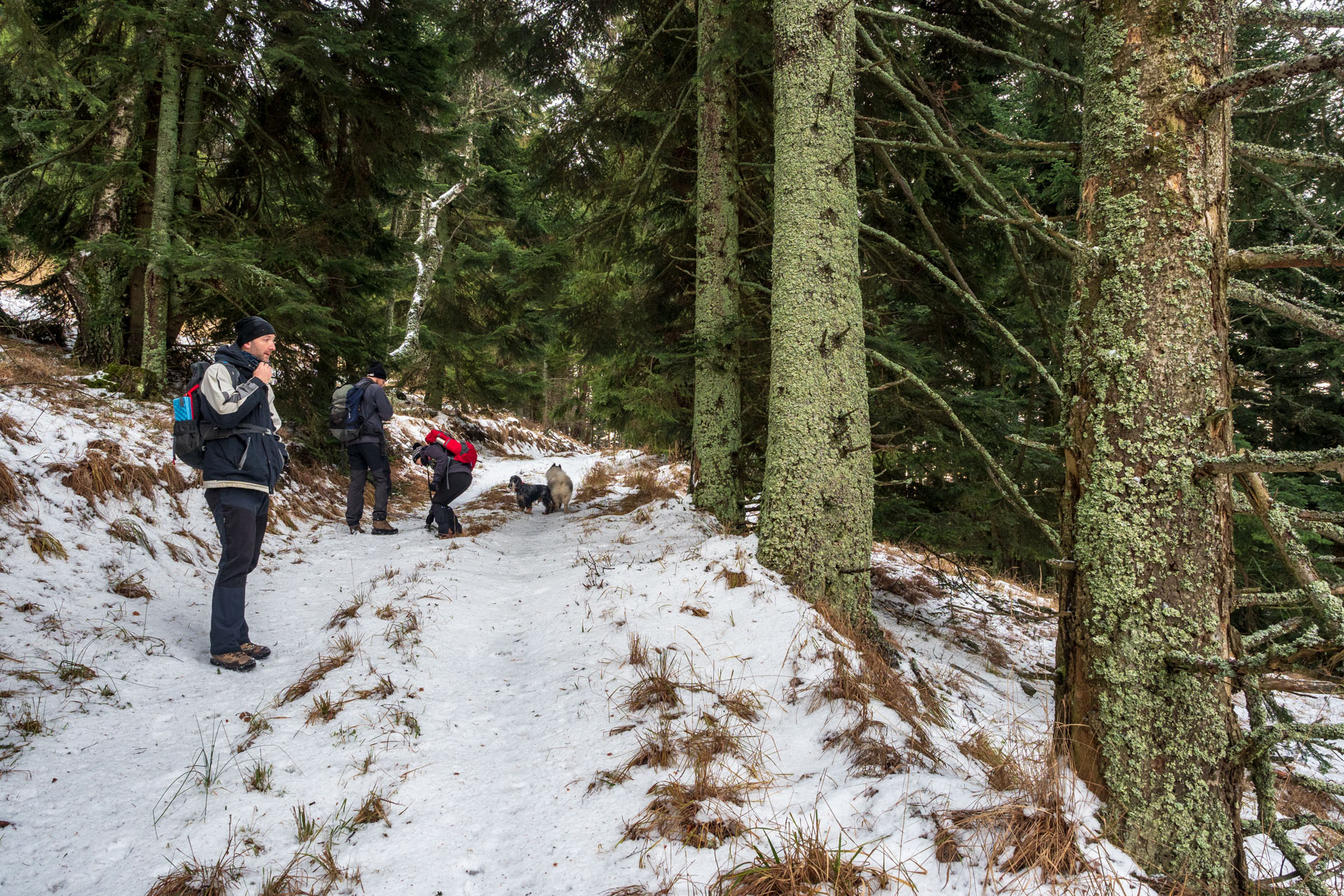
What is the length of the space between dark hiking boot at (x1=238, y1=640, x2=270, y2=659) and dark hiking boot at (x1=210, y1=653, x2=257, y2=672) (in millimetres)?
73

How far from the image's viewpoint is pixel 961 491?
26.2 feet

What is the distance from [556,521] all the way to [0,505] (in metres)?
6.16

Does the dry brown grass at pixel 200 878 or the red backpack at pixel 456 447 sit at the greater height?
the red backpack at pixel 456 447

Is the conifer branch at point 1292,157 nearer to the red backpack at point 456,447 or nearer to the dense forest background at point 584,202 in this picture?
the dense forest background at point 584,202

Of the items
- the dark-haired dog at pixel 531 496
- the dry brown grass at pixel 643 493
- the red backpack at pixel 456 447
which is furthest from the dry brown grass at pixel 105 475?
the dry brown grass at pixel 643 493

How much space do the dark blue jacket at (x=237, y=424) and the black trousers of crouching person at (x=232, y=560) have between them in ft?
0.32

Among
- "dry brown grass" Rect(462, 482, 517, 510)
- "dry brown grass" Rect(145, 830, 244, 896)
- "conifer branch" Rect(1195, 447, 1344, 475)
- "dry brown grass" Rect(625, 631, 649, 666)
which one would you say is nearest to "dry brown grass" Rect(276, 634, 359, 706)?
"dry brown grass" Rect(145, 830, 244, 896)

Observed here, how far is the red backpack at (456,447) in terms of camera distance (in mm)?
8328

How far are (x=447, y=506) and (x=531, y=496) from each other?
254 centimetres

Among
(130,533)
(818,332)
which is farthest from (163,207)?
(818,332)

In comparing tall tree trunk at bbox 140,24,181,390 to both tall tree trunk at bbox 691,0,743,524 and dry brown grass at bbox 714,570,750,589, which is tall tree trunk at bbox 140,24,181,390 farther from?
dry brown grass at bbox 714,570,750,589

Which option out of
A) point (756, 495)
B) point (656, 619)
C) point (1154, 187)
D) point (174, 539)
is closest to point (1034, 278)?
point (756, 495)

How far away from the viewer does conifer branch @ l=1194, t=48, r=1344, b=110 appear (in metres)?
1.88

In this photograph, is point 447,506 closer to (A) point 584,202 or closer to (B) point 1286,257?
(A) point 584,202
